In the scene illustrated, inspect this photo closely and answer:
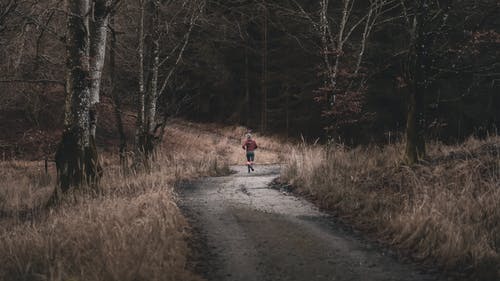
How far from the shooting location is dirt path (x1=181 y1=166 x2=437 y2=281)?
5.76 meters

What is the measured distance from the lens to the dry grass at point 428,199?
6.11 metres

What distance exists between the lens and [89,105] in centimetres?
1015

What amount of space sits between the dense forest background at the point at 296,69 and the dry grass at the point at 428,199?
160cm

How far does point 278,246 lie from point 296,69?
81.2ft

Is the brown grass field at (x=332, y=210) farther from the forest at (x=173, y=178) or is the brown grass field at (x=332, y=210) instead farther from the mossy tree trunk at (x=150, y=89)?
the mossy tree trunk at (x=150, y=89)

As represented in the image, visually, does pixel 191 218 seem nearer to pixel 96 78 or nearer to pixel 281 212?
pixel 281 212

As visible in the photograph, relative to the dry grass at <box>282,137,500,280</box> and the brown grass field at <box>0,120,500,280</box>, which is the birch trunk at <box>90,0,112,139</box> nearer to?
the brown grass field at <box>0,120,500,280</box>

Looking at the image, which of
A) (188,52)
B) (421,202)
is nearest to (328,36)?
(421,202)

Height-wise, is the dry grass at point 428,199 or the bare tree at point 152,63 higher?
the bare tree at point 152,63

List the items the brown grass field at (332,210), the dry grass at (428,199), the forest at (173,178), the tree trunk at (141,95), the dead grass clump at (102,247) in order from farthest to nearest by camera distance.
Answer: the tree trunk at (141,95) → the dry grass at (428,199) → the forest at (173,178) → the brown grass field at (332,210) → the dead grass clump at (102,247)

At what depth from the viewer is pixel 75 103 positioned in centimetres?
981

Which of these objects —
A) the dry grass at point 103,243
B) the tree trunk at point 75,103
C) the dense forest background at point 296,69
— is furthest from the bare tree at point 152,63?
the dry grass at point 103,243

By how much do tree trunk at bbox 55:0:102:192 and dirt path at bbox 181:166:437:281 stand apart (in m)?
2.30

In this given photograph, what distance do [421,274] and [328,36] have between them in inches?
472
